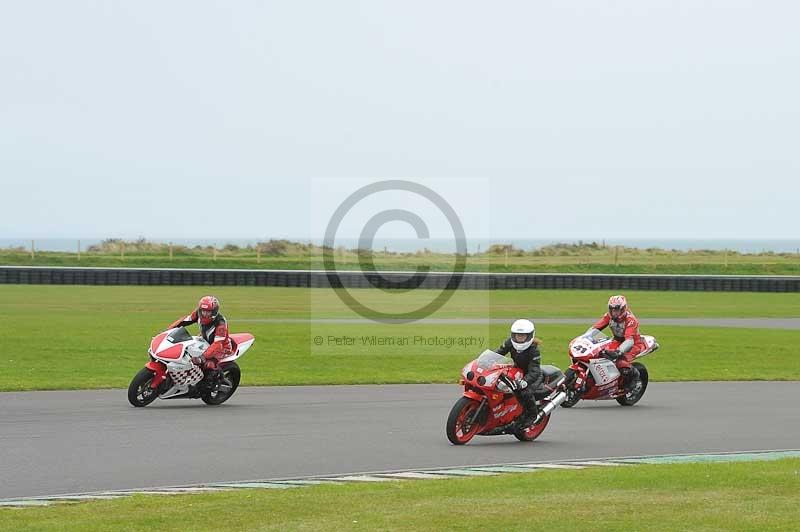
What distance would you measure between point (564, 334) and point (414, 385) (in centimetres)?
1184

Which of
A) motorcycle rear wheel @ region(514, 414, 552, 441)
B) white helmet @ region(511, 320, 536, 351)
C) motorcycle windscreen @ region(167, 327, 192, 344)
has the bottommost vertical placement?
motorcycle rear wheel @ region(514, 414, 552, 441)

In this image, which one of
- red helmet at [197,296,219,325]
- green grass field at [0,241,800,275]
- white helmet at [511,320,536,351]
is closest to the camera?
white helmet at [511,320,536,351]

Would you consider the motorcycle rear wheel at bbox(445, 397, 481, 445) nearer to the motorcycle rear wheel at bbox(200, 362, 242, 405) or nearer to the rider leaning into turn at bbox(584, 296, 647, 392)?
the rider leaning into turn at bbox(584, 296, 647, 392)

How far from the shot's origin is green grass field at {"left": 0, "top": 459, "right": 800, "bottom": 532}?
29.8ft

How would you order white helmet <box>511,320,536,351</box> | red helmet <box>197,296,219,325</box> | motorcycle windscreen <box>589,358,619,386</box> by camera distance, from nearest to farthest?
white helmet <box>511,320,536,351</box>, red helmet <box>197,296,219,325</box>, motorcycle windscreen <box>589,358,619,386</box>

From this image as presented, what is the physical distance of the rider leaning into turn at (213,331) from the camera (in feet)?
58.6

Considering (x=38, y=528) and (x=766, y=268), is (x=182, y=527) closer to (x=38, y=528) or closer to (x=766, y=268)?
(x=38, y=528)

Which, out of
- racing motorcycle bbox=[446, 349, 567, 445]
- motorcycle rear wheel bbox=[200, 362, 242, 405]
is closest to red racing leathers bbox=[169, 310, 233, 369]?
motorcycle rear wheel bbox=[200, 362, 242, 405]

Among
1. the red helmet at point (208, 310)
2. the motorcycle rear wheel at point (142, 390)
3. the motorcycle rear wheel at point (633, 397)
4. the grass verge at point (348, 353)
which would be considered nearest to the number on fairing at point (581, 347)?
the motorcycle rear wheel at point (633, 397)

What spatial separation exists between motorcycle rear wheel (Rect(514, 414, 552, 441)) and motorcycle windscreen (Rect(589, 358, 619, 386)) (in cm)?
364

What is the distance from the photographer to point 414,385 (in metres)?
21.7

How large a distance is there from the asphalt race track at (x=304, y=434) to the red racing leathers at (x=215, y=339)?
0.70m

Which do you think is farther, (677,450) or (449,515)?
(677,450)

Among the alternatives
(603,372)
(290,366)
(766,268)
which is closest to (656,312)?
(290,366)
